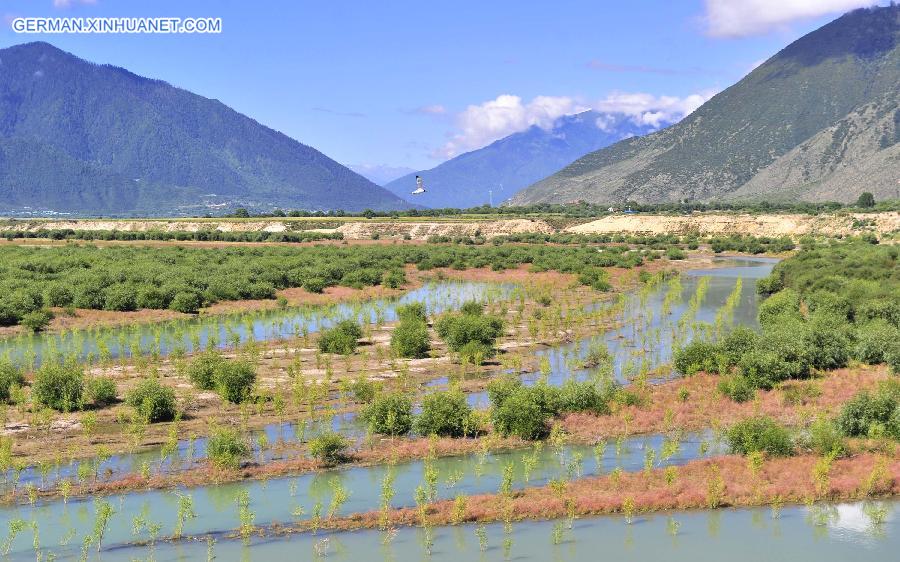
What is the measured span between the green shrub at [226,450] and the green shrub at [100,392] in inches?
285

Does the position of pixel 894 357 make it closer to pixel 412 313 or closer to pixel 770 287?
pixel 412 313

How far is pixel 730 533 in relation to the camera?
2050 centimetres

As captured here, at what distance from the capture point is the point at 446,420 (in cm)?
2681

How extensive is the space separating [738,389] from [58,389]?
75.9ft

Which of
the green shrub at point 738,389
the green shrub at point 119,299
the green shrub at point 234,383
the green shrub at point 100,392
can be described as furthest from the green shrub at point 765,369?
the green shrub at point 119,299

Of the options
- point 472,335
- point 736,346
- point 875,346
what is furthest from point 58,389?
point 875,346

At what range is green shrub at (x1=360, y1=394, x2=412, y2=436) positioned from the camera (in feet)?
88.4

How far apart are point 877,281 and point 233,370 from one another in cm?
4085

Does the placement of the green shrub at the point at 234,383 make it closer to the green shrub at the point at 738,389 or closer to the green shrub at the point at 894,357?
the green shrub at the point at 738,389

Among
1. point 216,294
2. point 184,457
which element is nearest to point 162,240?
point 216,294

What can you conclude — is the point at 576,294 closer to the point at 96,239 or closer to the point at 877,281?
the point at 877,281

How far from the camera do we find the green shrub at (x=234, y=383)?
99.8 ft

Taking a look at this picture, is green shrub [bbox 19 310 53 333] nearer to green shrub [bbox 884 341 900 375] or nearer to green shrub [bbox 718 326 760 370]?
green shrub [bbox 718 326 760 370]

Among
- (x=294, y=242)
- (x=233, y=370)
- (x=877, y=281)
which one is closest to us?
(x=233, y=370)
